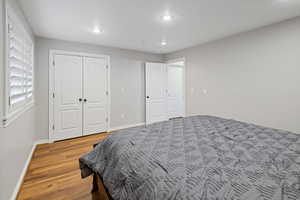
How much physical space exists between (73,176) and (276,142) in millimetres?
2408

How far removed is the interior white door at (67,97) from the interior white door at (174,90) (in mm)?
3186

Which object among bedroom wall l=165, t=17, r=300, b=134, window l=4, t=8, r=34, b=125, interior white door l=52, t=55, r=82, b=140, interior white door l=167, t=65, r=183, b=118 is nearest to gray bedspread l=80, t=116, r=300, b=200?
window l=4, t=8, r=34, b=125

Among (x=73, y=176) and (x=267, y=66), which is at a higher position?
(x=267, y=66)

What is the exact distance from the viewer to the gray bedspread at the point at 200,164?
28.3 inches

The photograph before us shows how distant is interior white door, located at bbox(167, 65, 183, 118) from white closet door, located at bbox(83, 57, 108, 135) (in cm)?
254

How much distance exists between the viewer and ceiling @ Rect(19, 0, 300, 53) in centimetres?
203

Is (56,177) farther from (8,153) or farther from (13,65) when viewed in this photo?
(13,65)

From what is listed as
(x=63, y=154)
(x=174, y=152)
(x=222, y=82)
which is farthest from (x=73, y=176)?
(x=222, y=82)

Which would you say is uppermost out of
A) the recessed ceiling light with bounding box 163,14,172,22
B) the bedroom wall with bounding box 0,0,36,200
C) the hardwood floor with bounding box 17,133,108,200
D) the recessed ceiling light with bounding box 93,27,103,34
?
the recessed ceiling light with bounding box 93,27,103,34

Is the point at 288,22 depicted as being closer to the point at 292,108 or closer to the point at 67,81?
the point at 292,108

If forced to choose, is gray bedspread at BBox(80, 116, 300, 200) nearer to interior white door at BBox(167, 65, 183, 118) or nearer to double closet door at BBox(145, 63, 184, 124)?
double closet door at BBox(145, 63, 184, 124)

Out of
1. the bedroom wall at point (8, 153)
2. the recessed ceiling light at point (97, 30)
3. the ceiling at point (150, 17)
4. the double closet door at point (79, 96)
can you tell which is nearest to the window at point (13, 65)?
the bedroom wall at point (8, 153)

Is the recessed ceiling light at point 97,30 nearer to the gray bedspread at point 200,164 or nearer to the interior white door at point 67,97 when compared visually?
the interior white door at point 67,97

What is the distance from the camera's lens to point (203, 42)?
377 centimetres
